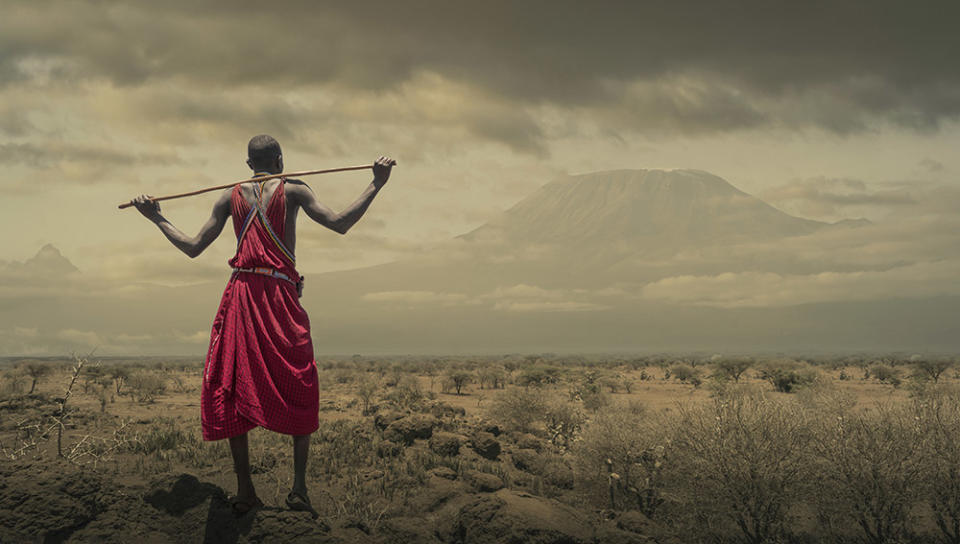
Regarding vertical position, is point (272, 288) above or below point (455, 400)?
above

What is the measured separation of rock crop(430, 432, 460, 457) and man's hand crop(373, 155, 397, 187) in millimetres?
6647

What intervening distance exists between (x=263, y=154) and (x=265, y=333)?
1529mm

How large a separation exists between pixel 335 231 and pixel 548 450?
876 cm

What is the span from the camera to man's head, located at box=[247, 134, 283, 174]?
4840 millimetres

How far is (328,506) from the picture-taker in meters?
7.12

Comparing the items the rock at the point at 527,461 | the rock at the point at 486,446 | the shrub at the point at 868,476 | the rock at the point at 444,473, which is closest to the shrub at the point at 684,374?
the rock at the point at 527,461

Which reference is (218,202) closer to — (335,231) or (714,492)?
(335,231)

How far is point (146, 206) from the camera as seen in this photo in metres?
5.00

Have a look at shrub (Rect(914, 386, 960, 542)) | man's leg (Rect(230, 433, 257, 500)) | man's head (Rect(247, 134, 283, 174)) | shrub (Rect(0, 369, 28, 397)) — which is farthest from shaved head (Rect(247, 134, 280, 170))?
→ shrub (Rect(0, 369, 28, 397))

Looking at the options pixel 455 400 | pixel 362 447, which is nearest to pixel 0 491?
pixel 362 447

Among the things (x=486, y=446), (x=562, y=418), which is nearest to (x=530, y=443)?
(x=486, y=446)

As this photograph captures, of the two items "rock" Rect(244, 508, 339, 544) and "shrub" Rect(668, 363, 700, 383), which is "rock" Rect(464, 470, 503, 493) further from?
"shrub" Rect(668, 363, 700, 383)

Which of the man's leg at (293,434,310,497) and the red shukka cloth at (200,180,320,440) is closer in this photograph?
the red shukka cloth at (200,180,320,440)

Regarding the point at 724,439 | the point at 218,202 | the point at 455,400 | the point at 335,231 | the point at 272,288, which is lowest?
the point at 455,400
